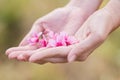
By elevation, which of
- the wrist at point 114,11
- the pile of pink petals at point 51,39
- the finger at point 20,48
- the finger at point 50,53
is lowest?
the finger at point 50,53

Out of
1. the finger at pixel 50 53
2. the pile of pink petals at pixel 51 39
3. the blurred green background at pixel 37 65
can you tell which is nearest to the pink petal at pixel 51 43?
the pile of pink petals at pixel 51 39

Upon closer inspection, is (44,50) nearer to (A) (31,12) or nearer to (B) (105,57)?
(B) (105,57)

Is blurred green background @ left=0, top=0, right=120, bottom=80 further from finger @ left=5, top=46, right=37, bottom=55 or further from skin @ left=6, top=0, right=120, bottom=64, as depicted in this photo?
finger @ left=5, top=46, right=37, bottom=55

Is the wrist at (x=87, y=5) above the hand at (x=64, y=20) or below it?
above

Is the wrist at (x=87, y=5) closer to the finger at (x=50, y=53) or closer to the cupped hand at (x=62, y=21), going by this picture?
the cupped hand at (x=62, y=21)

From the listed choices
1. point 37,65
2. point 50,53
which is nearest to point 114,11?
point 50,53

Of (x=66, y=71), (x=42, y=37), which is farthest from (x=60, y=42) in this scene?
(x=66, y=71)
